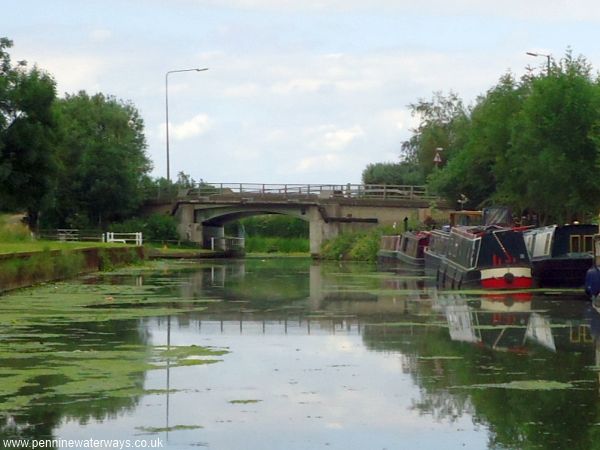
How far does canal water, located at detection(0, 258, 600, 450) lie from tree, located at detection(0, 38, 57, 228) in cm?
2936

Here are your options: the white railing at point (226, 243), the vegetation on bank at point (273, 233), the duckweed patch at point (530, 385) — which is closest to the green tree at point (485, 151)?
the white railing at point (226, 243)

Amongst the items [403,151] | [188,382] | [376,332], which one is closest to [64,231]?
[403,151]

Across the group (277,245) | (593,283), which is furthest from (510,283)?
(277,245)

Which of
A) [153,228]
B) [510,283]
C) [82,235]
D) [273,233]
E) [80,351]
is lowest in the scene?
[80,351]

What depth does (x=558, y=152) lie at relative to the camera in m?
50.1

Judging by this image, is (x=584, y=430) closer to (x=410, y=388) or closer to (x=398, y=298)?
(x=410, y=388)

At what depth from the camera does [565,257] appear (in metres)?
39.0

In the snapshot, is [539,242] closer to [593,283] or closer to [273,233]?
[593,283]

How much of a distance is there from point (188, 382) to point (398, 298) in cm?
1878

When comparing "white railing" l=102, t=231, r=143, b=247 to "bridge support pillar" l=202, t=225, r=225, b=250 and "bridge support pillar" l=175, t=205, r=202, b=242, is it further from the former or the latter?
"bridge support pillar" l=202, t=225, r=225, b=250

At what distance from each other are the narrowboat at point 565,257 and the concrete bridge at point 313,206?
4214 centimetres

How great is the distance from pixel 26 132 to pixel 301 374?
4482 cm

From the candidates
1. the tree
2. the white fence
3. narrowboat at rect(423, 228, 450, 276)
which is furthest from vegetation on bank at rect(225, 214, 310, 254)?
narrowboat at rect(423, 228, 450, 276)

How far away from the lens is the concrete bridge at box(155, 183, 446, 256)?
8488 cm
